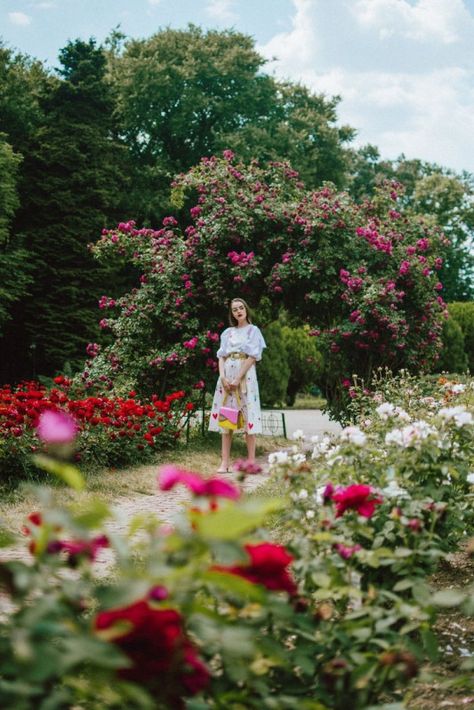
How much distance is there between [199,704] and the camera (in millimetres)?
1429

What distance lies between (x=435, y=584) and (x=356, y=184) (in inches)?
1549

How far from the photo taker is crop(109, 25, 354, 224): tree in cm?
2338

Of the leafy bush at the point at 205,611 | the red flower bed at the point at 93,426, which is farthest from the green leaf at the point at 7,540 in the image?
the red flower bed at the point at 93,426

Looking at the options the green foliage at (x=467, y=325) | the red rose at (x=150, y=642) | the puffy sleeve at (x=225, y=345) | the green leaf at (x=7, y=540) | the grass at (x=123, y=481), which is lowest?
the grass at (x=123, y=481)

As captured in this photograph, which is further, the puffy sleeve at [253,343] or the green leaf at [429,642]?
the puffy sleeve at [253,343]

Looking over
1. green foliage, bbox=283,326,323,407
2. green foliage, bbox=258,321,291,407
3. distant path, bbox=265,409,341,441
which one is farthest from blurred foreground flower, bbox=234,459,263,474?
green foliage, bbox=283,326,323,407

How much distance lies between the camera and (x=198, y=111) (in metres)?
24.7

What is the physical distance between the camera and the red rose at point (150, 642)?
109cm

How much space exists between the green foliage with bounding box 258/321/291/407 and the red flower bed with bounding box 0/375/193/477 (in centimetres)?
920

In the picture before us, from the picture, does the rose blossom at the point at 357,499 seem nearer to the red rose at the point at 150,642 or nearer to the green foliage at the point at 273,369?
the red rose at the point at 150,642

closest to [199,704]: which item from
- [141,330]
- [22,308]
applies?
[141,330]

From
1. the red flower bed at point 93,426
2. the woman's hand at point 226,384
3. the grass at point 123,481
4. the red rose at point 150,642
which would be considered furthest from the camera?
the woman's hand at point 226,384

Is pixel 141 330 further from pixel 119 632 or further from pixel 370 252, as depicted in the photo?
pixel 119 632

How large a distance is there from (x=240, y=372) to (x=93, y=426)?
1.63 metres
